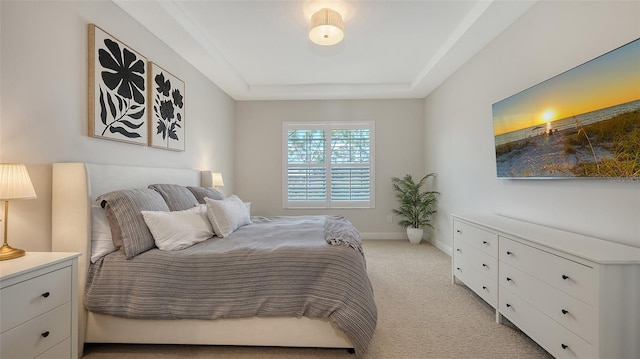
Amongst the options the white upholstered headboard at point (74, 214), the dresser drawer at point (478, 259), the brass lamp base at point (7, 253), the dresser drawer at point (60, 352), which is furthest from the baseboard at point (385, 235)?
the brass lamp base at point (7, 253)

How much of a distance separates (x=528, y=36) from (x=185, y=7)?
3.09m

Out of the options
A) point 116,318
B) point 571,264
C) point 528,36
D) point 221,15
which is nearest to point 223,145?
point 221,15

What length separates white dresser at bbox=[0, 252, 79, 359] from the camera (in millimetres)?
1198

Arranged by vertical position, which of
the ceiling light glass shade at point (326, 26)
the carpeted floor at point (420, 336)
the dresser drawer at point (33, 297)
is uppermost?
the ceiling light glass shade at point (326, 26)

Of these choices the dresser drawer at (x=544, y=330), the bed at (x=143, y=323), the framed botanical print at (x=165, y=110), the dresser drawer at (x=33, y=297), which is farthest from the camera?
the framed botanical print at (x=165, y=110)

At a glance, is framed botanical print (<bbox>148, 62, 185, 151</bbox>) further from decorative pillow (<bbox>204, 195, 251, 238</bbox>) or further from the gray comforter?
the gray comforter

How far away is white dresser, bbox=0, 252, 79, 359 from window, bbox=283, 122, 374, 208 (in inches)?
146

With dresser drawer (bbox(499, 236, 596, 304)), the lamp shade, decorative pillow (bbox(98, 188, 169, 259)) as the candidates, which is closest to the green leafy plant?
dresser drawer (bbox(499, 236, 596, 304))

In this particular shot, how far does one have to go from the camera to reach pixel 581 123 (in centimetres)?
180

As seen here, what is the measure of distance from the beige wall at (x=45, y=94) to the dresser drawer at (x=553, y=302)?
3.11 meters

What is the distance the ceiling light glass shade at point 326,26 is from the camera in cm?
232

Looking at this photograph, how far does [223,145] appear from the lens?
15.0 feet

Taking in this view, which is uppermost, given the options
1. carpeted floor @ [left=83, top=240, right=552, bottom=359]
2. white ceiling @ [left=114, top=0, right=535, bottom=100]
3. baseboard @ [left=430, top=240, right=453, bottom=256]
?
white ceiling @ [left=114, top=0, right=535, bottom=100]

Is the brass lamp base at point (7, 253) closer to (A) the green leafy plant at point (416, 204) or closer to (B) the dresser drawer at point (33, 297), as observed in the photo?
(B) the dresser drawer at point (33, 297)
